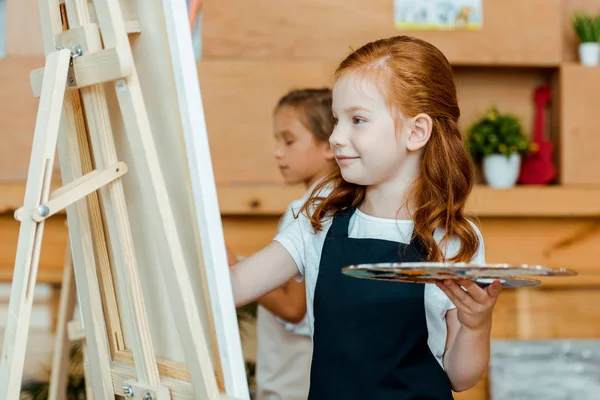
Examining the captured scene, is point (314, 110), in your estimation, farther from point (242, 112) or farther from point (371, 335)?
point (371, 335)

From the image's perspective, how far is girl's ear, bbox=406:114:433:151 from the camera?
1286 millimetres

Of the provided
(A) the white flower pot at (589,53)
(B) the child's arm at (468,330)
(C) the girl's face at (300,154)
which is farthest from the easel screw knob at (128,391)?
(A) the white flower pot at (589,53)

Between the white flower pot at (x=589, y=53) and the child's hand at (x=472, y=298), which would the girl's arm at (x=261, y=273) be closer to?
the child's hand at (x=472, y=298)

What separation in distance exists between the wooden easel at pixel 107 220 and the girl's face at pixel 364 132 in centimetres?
23

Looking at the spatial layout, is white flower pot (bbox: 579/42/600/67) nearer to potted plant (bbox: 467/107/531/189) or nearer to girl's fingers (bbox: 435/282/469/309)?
potted plant (bbox: 467/107/531/189)

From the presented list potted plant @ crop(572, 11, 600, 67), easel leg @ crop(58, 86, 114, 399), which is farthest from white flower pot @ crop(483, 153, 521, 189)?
easel leg @ crop(58, 86, 114, 399)

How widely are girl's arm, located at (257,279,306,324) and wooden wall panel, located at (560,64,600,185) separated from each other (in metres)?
1.44

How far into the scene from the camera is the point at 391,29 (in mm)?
2865

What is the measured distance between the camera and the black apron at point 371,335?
48.0 inches

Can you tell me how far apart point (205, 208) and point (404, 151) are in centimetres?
34

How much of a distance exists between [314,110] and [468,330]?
3.21 ft

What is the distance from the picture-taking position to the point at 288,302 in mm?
1854

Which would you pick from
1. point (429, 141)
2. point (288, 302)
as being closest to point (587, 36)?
point (288, 302)

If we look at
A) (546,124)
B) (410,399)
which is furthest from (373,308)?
(546,124)
